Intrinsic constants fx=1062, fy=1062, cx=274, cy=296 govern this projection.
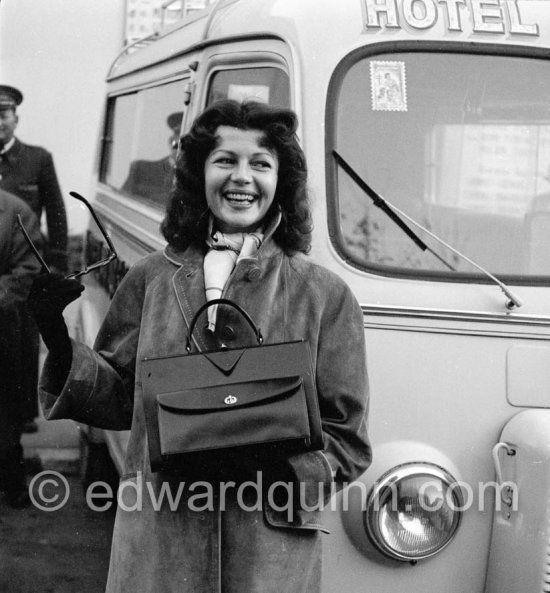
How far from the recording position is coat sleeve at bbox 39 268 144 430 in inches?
94.9

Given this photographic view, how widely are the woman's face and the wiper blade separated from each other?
0.60 metres

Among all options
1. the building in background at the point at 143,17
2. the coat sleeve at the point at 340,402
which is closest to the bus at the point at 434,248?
the coat sleeve at the point at 340,402

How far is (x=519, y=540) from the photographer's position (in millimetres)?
2805

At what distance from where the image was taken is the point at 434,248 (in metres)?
3.09

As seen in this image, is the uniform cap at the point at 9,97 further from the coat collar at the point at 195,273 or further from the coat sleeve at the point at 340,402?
the coat sleeve at the point at 340,402

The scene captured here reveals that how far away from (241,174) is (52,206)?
3.84 metres

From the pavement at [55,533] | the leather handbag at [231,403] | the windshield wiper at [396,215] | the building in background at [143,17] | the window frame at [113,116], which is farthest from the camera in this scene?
the building in background at [143,17]

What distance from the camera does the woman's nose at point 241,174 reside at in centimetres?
246

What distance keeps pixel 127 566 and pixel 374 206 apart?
126 centimetres

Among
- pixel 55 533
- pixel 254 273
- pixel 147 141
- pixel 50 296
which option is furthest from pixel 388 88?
pixel 55 533

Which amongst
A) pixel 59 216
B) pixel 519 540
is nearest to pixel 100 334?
pixel 519 540

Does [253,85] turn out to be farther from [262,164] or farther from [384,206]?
[262,164]

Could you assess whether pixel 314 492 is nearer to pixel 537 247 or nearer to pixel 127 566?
pixel 127 566

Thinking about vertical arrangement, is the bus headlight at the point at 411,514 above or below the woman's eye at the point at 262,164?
below
